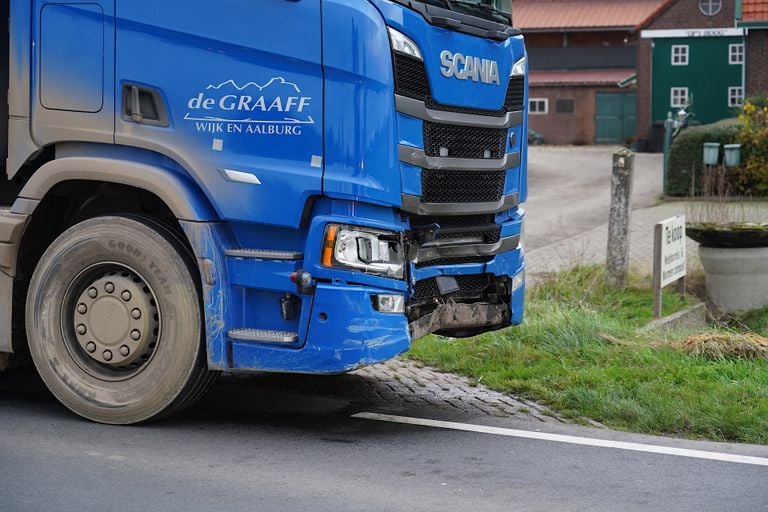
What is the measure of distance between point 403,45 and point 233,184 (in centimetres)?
111

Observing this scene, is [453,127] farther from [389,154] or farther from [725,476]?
[725,476]

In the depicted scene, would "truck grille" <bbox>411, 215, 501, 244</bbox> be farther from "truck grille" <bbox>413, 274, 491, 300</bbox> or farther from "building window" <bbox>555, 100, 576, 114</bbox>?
"building window" <bbox>555, 100, 576, 114</bbox>

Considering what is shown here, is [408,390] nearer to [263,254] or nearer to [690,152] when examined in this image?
[263,254]

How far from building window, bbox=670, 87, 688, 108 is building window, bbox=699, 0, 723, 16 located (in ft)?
9.15

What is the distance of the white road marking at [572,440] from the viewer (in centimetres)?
668

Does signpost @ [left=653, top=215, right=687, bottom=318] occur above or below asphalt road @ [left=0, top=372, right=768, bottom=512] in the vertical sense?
above

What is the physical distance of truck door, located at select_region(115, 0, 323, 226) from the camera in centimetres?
665

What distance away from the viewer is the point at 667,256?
12422 mm

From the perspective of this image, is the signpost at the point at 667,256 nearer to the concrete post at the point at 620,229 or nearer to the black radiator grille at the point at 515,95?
the concrete post at the point at 620,229

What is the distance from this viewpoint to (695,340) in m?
9.51

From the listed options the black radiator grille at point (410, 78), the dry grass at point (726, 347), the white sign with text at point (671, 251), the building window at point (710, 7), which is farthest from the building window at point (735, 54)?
the black radiator grille at point (410, 78)

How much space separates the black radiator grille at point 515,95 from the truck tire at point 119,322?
2048 millimetres

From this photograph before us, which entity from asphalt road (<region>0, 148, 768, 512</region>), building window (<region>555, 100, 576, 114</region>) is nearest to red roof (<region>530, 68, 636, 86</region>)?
building window (<region>555, 100, 576, 114</region>)

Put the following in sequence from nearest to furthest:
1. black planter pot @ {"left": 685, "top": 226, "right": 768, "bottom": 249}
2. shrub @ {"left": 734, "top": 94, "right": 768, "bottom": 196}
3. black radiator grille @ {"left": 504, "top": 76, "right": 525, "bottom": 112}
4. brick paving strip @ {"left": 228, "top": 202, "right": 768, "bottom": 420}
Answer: black radiator grille @ {"left": 504, "top": 76, "right": 525, "bottom": 112} < brick paving strip @ {"left": 228, "top": 202, "right": 768, "bottom": 420} < black planter pot @ {"left": 685, "top": 226, "right": 768, "bottom": 249} < shrub @ {"left": 734, "top": 94, "right": 768, "bottom": 196}
